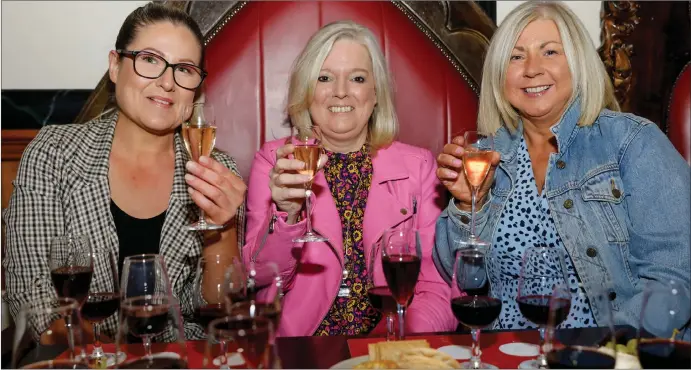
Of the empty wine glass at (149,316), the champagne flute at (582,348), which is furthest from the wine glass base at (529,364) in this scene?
the empty wine glass at (149,316)

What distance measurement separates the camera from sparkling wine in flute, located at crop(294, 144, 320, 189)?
1.70 meters

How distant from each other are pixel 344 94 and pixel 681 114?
4.89 feet

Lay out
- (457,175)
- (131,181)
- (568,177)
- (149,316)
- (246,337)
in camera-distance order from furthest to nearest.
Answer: (131,181) → (568,177) → (457,175) → (149,316) → (246,337)

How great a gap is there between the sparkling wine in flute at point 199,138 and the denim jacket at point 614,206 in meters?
0.68

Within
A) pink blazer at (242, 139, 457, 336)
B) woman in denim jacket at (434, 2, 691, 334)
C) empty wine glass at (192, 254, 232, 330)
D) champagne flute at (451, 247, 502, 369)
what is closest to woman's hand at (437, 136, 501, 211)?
woman in denim jacket at (434, 2, 691, 334)

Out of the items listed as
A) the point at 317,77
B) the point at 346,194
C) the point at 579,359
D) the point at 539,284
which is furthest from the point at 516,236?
the point at 579,359

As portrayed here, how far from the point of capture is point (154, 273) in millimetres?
1184

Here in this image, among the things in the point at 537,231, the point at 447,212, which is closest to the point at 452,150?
the point at 447,212

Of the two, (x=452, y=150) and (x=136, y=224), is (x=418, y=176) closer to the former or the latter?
(x=452, y=150)

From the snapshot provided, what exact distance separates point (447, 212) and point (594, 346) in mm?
915

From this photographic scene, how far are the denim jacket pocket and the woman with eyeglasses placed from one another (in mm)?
965

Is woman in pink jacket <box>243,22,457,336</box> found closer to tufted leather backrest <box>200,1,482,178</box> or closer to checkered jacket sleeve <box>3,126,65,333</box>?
tufted leather backrest <box>200,1,482,178</box>

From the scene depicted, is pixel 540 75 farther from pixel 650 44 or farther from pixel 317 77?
pixel 650 44

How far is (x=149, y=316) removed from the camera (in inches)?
42.4
